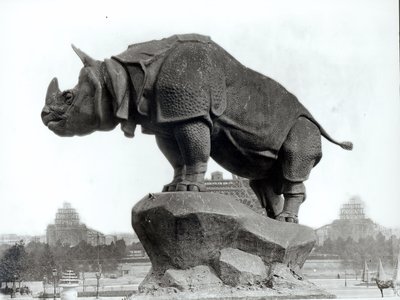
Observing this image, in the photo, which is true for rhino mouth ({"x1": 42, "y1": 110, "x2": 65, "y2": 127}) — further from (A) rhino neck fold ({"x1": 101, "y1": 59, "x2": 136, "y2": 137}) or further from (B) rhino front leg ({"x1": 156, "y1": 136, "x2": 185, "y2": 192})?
(B) rhino front leg ({"x1": 156, "y1": 136, "x2": 185, "y2": 192})

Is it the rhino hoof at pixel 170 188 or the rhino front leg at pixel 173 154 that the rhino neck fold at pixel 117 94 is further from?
the rhino hoof at pixel 170 188

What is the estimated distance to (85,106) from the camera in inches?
276

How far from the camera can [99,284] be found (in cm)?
1750

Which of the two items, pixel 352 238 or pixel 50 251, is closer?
pixel 50 251

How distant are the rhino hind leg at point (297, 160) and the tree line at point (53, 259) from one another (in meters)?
9.19

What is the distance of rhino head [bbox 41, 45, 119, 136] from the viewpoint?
698 centimetres

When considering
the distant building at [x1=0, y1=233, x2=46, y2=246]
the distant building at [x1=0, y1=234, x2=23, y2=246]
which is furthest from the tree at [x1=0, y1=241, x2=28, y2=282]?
the distant building at [x1=0, y1=234, x2=23, y2=246]

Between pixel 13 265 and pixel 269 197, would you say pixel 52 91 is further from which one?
pixel 13 265

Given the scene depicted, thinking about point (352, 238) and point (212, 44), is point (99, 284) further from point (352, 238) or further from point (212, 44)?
point (212, 44)

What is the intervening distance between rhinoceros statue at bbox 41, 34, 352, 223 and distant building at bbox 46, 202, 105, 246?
23.4 ft

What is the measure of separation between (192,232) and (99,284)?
11.2 meters

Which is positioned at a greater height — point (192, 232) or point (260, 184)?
point (260, 184)

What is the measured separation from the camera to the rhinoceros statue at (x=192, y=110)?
22.6ft

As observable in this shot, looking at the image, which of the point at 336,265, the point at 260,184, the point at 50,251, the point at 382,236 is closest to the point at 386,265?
the point at 382,236
